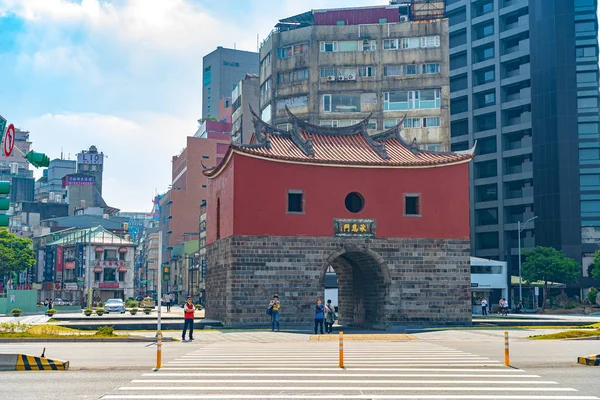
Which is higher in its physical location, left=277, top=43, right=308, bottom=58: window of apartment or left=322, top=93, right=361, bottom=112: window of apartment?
left=277, top=43, right=308, bottom=58: window of apartment

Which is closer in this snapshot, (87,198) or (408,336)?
(408,336)

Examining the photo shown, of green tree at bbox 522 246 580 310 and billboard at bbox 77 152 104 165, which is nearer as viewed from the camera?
green tree at bbox 522 246 580 310

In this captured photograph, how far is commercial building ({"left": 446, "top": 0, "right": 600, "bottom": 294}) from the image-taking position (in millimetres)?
80812

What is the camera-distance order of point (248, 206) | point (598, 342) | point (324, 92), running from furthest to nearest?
point (324, 92)
point (248, 206)
point (598, 342)

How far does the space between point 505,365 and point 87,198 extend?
114 m

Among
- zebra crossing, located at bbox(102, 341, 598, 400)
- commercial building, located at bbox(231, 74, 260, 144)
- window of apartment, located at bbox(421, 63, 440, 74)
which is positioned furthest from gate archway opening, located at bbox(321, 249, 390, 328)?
commercial building, located at bbox(231, 74, 260, 144)

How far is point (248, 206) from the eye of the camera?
37281mm

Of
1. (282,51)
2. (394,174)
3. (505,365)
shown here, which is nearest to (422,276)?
(394,174)

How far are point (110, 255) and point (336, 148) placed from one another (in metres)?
55.0

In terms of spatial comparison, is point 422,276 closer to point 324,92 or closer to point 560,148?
point 324,92

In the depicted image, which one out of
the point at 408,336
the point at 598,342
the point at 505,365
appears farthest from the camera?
the point at 408,336

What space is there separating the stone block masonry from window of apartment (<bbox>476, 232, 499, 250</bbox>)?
162 feet

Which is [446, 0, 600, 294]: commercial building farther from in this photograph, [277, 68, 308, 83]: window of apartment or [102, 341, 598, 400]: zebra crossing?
[102, 341, 598, 400]: zebra crossing

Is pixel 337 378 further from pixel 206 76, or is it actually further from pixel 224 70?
pixel 206 76
